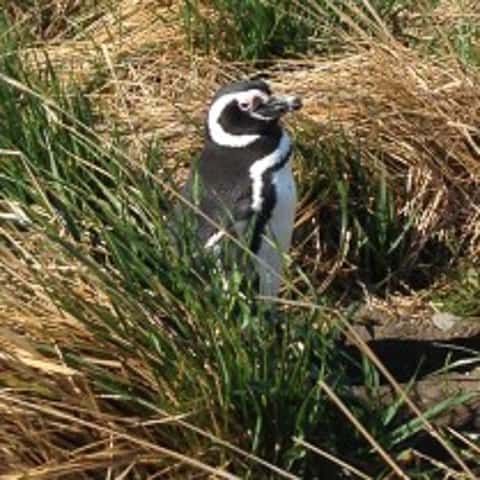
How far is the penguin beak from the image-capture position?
4086mm

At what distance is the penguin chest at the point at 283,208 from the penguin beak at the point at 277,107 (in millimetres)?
137

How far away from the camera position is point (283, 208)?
399 centimetres

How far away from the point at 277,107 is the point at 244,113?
0.29ft

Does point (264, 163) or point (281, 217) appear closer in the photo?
point (281, 217)

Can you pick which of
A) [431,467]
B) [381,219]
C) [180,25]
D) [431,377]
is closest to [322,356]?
[431,467]

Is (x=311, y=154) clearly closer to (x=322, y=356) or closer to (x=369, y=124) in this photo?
(x=369, y=124)

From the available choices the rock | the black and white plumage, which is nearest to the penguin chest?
the black and white plumage

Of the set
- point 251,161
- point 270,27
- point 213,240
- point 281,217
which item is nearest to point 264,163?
point 251,161

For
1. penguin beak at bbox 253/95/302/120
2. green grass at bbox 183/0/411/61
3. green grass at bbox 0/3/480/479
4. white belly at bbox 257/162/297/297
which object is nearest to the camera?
green grass at bbox 0/3/480/479

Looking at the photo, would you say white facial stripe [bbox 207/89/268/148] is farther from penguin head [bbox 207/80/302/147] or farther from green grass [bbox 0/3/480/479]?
green grass [bbox 0/3/480/479]

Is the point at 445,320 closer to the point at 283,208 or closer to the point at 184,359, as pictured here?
the point at 283,208

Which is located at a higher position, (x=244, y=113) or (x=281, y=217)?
(x=244, y=113)

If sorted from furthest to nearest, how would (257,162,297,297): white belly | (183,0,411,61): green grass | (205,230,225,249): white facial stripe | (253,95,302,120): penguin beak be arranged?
(183,0,411,61): green grass
(253,95,302,120): penguin beak
(257,162,297,297): white belly
(205,230,225,249): white facial stripe

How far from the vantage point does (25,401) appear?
2.99 metres
